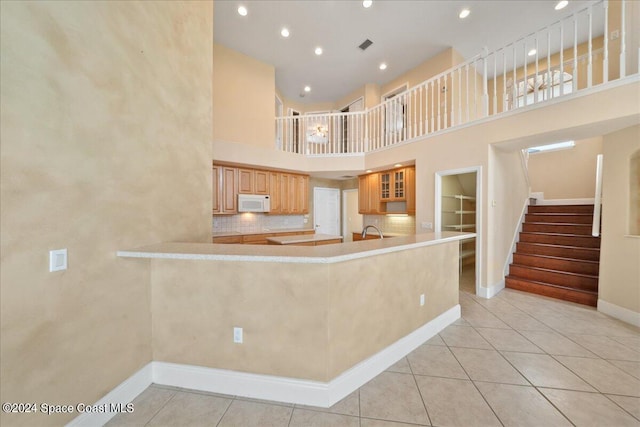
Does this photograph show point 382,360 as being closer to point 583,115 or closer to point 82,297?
point 82,297

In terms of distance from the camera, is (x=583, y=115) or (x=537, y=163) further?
(x=537, y=163)

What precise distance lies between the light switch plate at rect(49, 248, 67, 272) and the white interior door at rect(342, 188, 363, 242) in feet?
22.0

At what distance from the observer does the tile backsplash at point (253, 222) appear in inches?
208

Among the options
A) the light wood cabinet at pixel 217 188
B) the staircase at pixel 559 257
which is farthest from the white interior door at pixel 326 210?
the staircase at pixel 559 257

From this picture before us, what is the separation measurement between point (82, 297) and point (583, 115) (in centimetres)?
490

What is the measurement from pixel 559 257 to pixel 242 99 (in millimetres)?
6994

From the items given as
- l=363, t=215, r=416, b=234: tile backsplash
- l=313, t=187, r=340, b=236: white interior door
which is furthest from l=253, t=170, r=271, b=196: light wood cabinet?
l=363, t=215, r=416, b=234: tile backsplash

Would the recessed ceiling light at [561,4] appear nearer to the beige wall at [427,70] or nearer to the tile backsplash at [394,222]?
the beige wall at [427,70]

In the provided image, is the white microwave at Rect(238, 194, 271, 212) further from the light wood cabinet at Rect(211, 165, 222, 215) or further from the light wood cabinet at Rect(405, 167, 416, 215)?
the light wood cabinet at Rect(405, 167, 416, 215)

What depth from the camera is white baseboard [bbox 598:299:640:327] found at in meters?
2.71

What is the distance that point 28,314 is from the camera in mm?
1160

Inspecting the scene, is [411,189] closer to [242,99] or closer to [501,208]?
[501,208]

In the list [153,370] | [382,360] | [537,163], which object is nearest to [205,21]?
[153,370]

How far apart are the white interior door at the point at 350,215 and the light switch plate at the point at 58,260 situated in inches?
264
